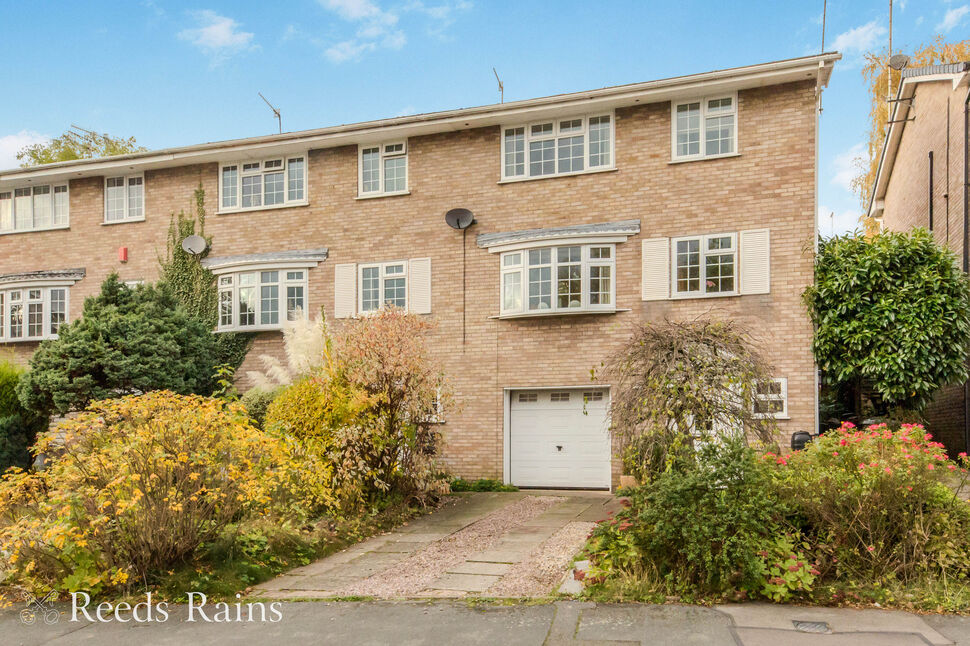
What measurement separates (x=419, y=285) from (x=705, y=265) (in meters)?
5.70

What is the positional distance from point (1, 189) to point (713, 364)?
19.0 meters

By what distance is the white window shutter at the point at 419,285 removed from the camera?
16.0m

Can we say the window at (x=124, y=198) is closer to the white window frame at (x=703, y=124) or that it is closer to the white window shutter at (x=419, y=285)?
the white window shutter at (x=419, y=285)

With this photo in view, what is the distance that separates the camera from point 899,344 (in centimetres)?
1297

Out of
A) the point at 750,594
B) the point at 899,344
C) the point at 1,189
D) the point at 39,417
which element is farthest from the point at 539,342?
the point at 1,189

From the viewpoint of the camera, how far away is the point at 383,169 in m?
16.7

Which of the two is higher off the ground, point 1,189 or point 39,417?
point 1,189

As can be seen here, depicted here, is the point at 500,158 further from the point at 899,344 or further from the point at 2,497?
the point at 2,497

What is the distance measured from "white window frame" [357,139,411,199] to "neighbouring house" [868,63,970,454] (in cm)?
1043

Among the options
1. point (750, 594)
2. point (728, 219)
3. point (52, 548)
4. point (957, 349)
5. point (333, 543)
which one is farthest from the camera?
point (728, 219)

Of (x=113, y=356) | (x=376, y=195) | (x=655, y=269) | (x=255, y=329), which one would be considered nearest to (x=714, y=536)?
(x=655, y=269)

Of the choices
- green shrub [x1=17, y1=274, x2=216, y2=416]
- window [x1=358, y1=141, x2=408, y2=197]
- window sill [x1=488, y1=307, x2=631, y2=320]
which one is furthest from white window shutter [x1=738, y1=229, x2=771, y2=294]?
green shrub [x1=17, y1=274, x2=216, y2=416]

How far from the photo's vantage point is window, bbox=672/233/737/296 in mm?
14070

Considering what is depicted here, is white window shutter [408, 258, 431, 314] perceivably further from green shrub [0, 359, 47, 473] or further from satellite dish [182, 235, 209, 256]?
green shrub [0, 359, 47, 473]
